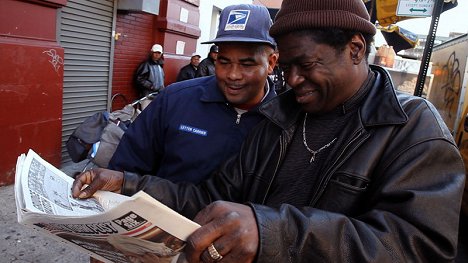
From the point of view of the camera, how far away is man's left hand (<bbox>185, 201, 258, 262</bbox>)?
0.95m

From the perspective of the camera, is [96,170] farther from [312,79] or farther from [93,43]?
[93,43]

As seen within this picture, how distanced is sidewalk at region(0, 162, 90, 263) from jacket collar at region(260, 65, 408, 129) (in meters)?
2.62

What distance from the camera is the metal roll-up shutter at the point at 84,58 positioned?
5.59 metres

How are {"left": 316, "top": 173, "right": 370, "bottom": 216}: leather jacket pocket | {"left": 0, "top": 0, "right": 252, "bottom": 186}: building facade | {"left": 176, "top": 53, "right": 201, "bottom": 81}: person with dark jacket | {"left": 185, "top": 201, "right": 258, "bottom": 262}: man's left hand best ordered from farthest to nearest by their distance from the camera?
{"left": 176, "top": 53, "right": 201, "bottom": 81}: person with dark jacket
{"left": 0, "top": 0, "right": 252, "bottom": 186}: building facade
{"left": 316, "top": 173, "right": 370, "bottom": 216}: leather jacket pocket
{"left": 185, "top": 201, "right": 258, "bottom": 262}: man's left hand

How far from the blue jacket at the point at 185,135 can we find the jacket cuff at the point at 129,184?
33cm

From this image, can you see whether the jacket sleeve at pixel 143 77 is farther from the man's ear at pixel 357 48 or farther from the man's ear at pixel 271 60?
the man's ear at pixel 357 48

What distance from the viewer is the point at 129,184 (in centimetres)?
165

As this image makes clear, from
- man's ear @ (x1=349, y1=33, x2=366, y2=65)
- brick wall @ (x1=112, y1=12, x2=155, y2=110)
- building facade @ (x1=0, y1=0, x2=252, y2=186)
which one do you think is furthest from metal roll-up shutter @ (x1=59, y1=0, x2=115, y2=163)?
man's ear @ (x1=349, y1=33, x2=366, y2=65)

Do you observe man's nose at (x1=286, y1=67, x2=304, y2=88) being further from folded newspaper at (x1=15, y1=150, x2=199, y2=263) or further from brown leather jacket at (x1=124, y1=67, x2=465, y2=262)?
A: folded newspaper at (x1=15, y1=150, x2=199, y2=263)

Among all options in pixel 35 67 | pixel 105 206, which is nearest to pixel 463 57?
pixel 35 67

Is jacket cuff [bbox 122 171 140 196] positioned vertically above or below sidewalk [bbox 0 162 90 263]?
above

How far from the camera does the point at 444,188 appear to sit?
110 cm

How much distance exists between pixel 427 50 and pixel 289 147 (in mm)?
4707

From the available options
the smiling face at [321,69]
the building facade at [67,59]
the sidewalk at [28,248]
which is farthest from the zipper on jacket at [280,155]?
the building facade at [67,59]
